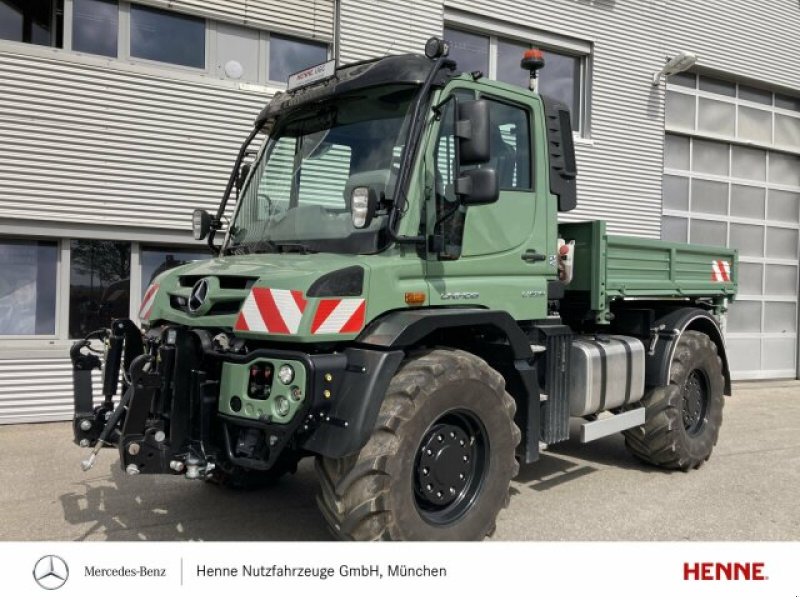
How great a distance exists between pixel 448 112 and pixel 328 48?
5.67 metres

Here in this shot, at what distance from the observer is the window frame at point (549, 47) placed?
10164 mm

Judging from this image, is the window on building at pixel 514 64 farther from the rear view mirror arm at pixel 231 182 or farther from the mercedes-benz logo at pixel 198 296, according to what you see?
the mercedes-benz logo at pixel 198 296

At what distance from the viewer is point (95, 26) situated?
7.68 metres

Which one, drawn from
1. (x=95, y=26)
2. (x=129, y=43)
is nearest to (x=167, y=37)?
(x=129, y=43)

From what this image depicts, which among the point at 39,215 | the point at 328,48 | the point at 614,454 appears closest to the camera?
the point at 614,454

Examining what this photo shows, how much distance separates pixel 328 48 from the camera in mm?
9039

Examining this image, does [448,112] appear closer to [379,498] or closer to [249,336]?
[249,336]

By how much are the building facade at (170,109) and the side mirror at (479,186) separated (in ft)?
17.4

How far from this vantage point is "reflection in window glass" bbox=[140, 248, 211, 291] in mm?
8133

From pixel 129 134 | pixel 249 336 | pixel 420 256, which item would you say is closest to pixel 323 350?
pixel 249 336

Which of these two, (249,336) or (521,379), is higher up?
(249,336)

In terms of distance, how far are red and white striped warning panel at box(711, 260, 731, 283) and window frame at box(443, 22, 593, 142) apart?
4.54 m

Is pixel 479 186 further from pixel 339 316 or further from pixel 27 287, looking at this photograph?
pixel 27 287

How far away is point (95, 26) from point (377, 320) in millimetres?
6125
